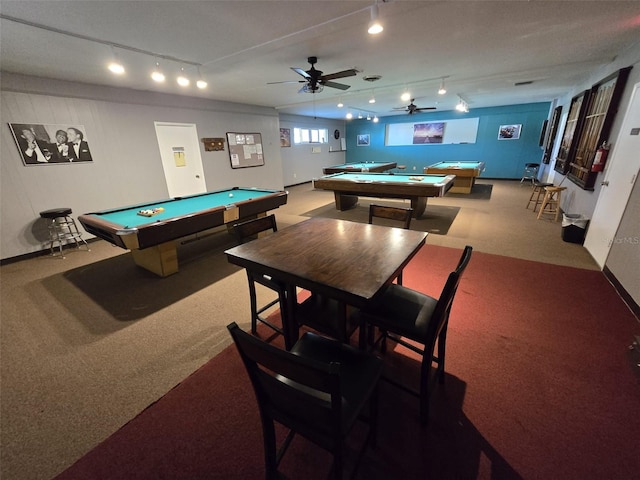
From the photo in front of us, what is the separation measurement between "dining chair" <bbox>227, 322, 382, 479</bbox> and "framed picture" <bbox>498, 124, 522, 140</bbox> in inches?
428

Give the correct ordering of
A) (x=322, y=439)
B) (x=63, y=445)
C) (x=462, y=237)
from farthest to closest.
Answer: (x=462, y=237), (x=63, y=445), (x=322, y=439)

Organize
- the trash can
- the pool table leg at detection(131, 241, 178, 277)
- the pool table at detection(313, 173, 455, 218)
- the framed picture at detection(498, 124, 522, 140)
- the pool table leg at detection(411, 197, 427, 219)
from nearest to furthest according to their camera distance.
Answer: the pool table leg at detection(131, 241, 178, 277), the trash can, the pool table at detection(313, 173, 455, 218), the pool table leg at detection(411, 197, 427, 219), the framed picture at detection(498, 124, 522, 140)

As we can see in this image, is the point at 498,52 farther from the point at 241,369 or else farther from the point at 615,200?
the point at 241,369

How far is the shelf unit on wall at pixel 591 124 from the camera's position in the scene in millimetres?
3275

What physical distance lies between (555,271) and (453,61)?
3130 mm

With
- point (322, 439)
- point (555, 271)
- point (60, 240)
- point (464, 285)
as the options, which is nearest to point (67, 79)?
point (60, 240)

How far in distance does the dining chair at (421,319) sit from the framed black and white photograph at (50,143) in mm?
5117

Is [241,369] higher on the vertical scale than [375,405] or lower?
lower

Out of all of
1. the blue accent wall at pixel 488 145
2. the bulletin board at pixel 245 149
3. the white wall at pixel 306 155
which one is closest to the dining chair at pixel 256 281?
the bulletin board at pixel 245 149

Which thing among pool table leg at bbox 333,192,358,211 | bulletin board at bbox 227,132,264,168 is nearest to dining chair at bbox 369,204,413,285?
pool table leg at bbox 333,192,358,211

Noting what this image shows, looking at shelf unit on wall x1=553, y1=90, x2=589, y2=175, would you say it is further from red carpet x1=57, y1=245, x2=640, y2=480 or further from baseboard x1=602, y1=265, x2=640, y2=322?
red carpet x1=57, y1=245, x2=640, y2=480

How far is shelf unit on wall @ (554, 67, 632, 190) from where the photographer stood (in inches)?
129

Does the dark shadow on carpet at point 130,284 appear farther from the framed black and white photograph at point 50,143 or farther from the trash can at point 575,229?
the trash can at point 575,229

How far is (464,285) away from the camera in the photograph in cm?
268
